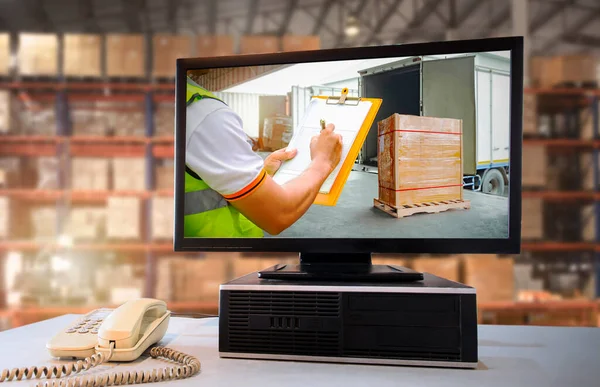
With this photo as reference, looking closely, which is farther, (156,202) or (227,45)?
(156,202)

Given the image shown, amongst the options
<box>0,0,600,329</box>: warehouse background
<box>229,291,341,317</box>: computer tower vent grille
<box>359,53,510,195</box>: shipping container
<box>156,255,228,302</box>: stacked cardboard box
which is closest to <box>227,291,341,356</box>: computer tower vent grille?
<box>229,291,341,317</box>: computer tower vent grille

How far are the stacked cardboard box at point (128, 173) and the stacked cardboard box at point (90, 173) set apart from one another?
0.06 m

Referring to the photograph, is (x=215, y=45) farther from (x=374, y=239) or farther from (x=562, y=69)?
(x=562, y=69)

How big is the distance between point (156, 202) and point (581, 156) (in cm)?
241

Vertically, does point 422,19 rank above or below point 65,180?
above

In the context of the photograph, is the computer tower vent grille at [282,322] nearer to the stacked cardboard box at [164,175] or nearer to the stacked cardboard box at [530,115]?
the stacked cardboard box at [164,175]

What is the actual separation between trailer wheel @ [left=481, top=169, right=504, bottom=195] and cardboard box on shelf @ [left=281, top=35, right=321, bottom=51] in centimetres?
133

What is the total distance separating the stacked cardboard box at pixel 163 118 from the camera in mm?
2525

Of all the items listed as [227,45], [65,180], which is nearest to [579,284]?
[227,45]

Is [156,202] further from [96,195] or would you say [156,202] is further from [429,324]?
[429,324]

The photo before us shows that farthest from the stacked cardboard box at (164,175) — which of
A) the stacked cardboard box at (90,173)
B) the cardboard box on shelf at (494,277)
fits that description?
the cardboard box on shelf at (494,277)

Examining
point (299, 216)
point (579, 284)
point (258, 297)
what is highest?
point (299, 216)

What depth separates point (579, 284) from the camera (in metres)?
2.20

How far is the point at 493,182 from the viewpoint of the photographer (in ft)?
3.07
